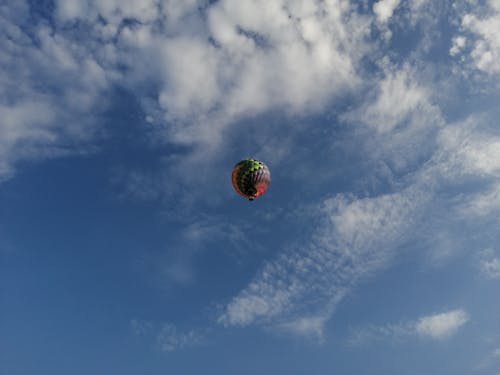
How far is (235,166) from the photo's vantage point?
59.7 metres

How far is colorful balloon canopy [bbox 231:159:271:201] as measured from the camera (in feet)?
189

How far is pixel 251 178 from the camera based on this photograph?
57.5 m

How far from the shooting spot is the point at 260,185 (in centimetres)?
5838

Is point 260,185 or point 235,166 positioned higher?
point 235,166

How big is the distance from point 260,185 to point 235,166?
206 inches

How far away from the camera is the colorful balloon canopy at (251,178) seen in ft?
189
